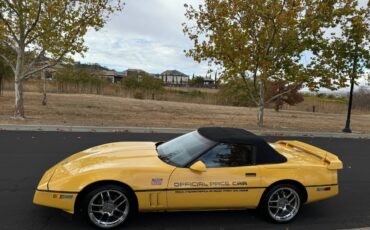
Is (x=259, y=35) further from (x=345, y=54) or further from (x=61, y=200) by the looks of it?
(x=61, y=200)

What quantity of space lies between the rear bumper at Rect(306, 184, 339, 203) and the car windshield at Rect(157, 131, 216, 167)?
4.96ft

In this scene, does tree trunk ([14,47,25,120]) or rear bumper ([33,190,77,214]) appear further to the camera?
tree trunk ([14,47,25,120])

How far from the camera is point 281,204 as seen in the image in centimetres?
447

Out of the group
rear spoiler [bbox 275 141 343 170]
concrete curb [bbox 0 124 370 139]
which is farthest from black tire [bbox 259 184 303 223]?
concrete curb [bbox 0 124 370 139]

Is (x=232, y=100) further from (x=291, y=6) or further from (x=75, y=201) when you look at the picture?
(x=75, y=201)

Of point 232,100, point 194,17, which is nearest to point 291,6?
point 194,17

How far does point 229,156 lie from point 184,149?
65cm

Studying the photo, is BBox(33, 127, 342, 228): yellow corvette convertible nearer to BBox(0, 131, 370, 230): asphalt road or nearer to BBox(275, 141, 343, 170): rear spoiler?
BBox(275, 141, 343, 170): rear spoiler

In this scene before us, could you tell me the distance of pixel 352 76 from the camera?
14.7 metres

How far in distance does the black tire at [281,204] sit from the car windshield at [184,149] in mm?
1046

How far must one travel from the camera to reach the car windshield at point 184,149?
4.32 meters

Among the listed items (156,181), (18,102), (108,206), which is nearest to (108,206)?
(108,206)

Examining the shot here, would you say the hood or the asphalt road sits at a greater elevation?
the hood

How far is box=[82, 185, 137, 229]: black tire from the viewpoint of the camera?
3869 millimetres
